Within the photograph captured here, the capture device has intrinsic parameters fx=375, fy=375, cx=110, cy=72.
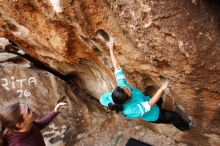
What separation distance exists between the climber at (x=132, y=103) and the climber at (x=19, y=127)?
81 cm

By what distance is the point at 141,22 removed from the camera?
11.5ft

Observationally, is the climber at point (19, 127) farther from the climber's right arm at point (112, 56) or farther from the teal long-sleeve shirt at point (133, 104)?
the climber's right arm at point (112, 56)

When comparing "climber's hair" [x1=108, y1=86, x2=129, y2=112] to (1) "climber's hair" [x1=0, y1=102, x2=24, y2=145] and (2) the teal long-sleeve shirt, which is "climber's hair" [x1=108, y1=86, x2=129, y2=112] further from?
(1) "climber's hair" [x1=0, y1=102, x2=24, y2=145]

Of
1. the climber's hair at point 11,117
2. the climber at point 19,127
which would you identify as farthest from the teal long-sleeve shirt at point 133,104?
the climber's hair at point 11,117

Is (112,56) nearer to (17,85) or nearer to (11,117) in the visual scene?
(11,117)

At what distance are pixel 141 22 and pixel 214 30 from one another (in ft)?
2.25

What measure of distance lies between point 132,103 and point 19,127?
3.78 ft

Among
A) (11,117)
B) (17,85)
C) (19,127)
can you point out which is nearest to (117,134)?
(17,85)

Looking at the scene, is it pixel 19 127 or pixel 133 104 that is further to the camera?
pixel 133 104

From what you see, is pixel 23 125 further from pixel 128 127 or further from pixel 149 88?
pixel 128 127

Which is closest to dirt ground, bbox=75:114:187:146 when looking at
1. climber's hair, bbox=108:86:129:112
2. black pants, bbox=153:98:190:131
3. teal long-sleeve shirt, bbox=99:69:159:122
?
black pants, bbox=153:98:190:131

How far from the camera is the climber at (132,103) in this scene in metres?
3.71

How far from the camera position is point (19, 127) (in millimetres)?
3580

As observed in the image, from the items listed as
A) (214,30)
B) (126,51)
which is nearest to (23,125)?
(126,51)
